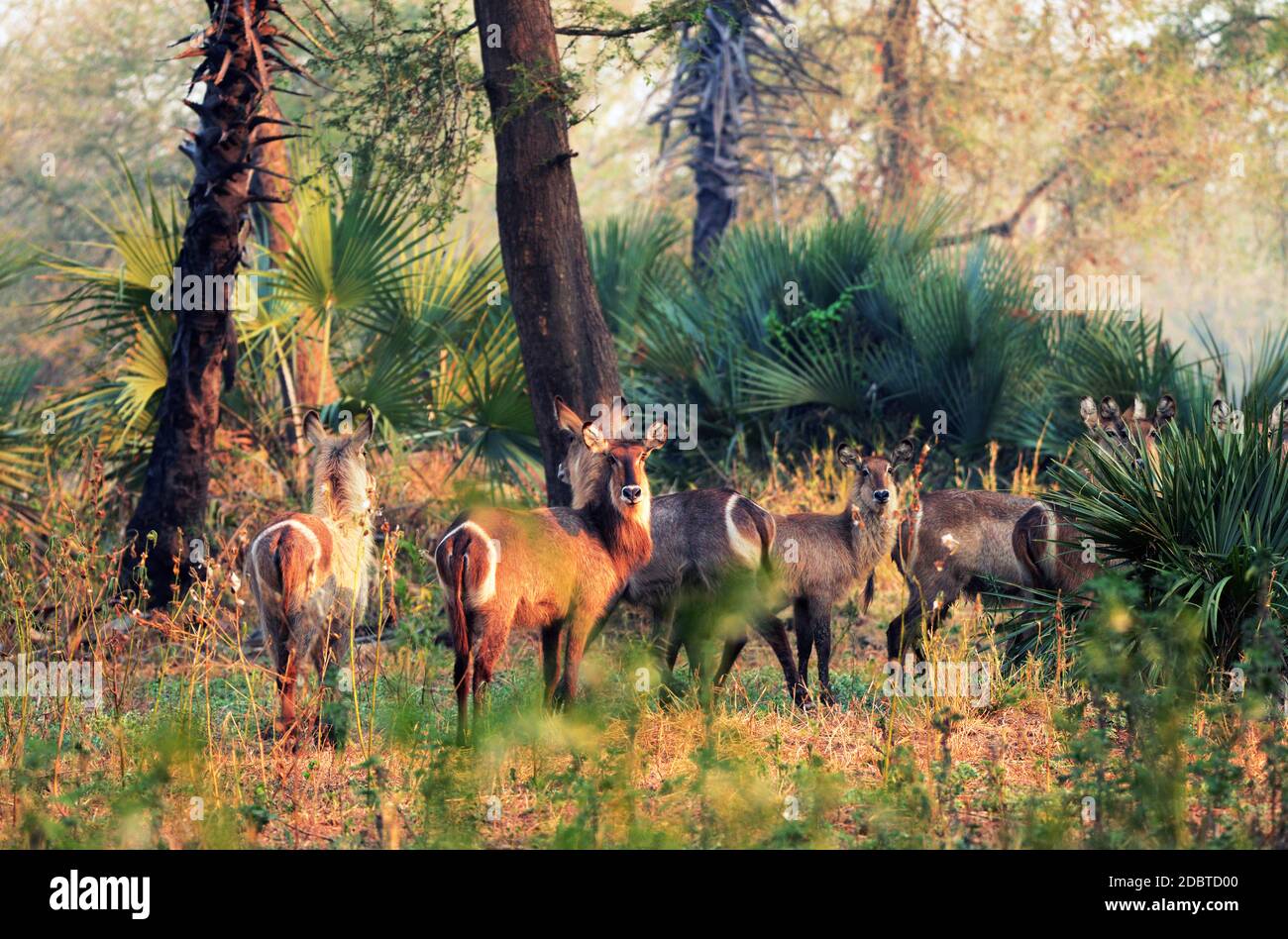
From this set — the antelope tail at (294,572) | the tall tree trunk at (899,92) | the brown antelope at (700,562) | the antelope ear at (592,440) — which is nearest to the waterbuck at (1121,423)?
the brown antelope at (700,562)

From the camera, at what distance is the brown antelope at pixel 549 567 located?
6.43 m

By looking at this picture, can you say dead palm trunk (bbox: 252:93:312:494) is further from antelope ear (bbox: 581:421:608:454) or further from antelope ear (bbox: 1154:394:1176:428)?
antelope ear (bbox: 1154:394:1176:428)

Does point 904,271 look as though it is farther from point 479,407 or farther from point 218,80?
point 218,80

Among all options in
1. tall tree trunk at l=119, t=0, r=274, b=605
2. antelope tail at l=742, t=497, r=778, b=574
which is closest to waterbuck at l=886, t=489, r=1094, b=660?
antelope tail at l=742, t=497, r=778, b=574

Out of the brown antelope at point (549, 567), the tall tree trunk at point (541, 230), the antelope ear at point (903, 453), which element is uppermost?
the tall tree trunk at point (541, 230)

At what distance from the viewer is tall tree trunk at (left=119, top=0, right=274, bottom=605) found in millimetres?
9258

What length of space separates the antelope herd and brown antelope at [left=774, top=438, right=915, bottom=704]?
0.01m

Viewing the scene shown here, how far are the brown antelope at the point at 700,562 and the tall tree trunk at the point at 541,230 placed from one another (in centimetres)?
120

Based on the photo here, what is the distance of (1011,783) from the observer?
5.88m

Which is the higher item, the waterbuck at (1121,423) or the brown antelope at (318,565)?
the waterbuck at (1121,423)

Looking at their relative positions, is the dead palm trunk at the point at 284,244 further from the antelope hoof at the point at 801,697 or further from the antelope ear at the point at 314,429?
the antelope hoof at the point at 801,697
